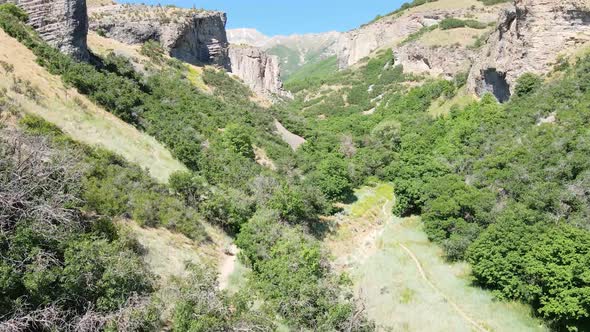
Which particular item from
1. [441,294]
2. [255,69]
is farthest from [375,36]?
[441,294]

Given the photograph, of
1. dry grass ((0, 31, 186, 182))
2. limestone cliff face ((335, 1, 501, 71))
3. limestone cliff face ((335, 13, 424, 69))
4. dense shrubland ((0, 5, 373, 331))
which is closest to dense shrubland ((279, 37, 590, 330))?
dense shrubland ((0, 5, 373, 331))

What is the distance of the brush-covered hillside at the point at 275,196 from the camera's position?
1543 centimetres

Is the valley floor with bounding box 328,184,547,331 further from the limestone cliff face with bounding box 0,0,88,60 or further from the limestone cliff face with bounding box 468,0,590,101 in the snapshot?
the limestone cliff face with bounding box 0,0,88,60

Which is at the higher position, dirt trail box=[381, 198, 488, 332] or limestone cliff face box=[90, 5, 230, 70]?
limestone cliff face box=[90, 5, 230, 70]

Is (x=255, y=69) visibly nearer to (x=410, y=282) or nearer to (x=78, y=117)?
(x=78, y=117)

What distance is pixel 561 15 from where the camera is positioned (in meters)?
47.1

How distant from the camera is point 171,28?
229 ft

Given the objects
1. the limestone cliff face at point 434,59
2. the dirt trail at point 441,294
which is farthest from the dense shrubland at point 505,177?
the limestone cliff face at point 434,59

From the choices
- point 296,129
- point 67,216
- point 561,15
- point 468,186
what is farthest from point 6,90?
point 561,15

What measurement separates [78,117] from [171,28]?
42633 mm

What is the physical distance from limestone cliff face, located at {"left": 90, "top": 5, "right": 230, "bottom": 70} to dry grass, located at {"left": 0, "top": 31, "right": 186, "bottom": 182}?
3196 cm

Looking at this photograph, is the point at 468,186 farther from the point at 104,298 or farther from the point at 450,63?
the point at 450,63

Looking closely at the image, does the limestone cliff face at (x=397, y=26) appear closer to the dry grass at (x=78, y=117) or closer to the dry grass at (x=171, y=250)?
the dry grass at (x=78, y=117)

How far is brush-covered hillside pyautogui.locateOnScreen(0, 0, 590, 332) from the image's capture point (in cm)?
1543
